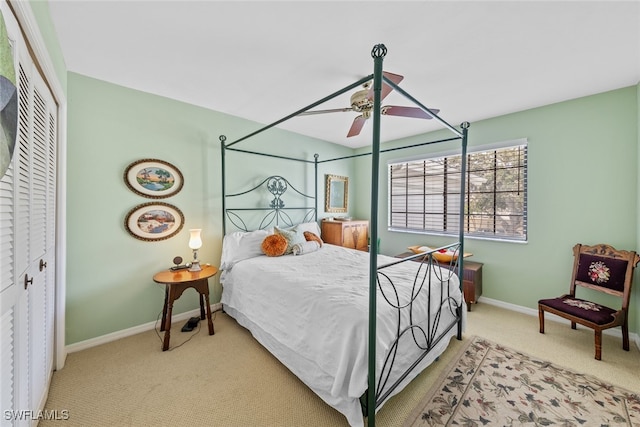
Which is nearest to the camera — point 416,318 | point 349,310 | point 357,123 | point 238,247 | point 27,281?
point 27,281

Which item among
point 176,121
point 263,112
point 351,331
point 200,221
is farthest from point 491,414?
point 176,121

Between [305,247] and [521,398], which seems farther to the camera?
[305,247]

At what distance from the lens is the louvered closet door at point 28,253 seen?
1.06 meters

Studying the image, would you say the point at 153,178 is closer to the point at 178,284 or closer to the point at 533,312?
the point at 178,284

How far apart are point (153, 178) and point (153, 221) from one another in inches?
18.3

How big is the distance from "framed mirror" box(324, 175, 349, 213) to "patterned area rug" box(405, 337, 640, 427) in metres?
2.98

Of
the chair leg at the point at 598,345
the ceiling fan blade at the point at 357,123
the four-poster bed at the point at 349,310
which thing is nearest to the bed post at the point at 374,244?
the four-poster bed at the point at 349,310

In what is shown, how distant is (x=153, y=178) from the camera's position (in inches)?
105

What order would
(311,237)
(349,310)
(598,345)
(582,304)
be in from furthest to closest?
(311,237) → (582,304) → (598,345) → (349,310)

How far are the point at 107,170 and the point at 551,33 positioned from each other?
12.7 feet

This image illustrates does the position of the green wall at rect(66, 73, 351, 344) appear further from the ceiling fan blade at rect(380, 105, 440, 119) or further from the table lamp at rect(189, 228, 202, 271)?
the ceiling fan blade at rect(380, 105, 440, 119)

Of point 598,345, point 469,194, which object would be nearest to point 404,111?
point 469,194

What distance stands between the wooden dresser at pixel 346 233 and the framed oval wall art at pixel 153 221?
220 centimetres

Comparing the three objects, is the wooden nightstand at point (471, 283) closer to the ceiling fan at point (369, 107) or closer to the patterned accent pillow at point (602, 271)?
the patterned accent pillow at point (602, 271)
